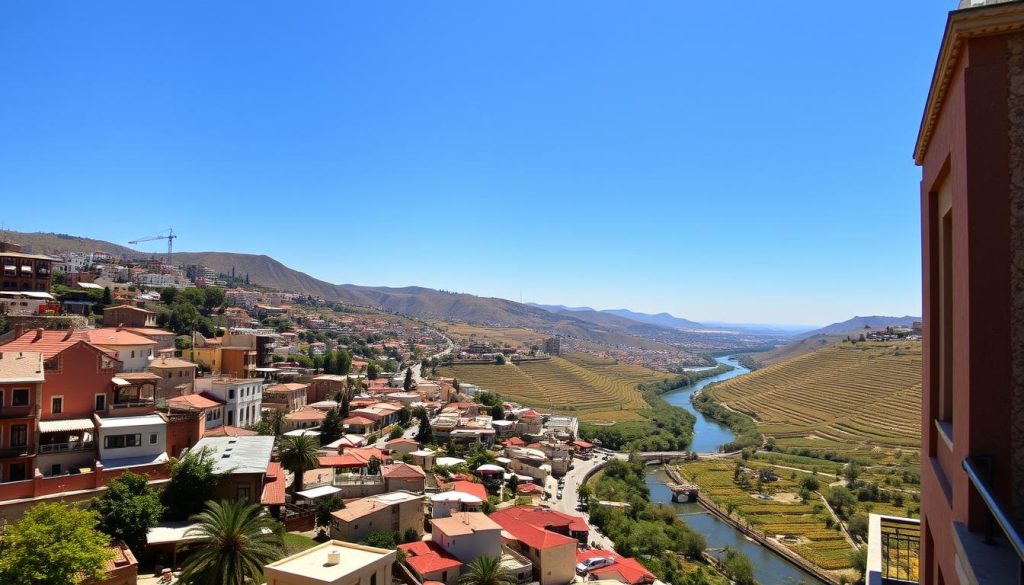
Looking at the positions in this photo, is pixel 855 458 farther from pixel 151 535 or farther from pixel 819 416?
pixel 151 535

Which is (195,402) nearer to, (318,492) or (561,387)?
(318,492)

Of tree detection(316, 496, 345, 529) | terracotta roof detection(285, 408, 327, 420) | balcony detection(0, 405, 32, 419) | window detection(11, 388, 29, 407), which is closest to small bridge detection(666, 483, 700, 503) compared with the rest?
terracotta roof detection(285, 408, 327, 420)

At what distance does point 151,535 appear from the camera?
15047mm

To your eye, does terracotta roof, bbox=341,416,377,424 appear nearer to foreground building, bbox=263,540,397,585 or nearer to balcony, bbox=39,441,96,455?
balcony, bbox=39,441,96,455

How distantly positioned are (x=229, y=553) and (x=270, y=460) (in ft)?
27.9

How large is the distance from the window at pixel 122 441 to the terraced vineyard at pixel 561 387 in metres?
56.0

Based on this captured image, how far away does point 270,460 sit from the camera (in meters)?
20.8

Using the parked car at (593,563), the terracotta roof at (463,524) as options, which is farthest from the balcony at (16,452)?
the parked car at (593,563)

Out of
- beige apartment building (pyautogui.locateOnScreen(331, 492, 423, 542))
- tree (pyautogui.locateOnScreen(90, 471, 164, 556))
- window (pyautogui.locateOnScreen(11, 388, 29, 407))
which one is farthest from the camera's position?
beige apartment building (pyautogui.locateOnScreen(331, 492, 423, 542))

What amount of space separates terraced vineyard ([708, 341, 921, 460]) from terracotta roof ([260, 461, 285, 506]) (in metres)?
48.4

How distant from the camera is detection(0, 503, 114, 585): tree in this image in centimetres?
1116

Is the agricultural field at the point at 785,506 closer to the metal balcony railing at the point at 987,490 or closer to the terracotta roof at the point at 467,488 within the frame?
the terracotta roof at the point at 467,488

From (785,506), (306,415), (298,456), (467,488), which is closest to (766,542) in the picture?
(785,506)

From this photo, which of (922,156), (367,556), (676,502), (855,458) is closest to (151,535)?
(367,556)
